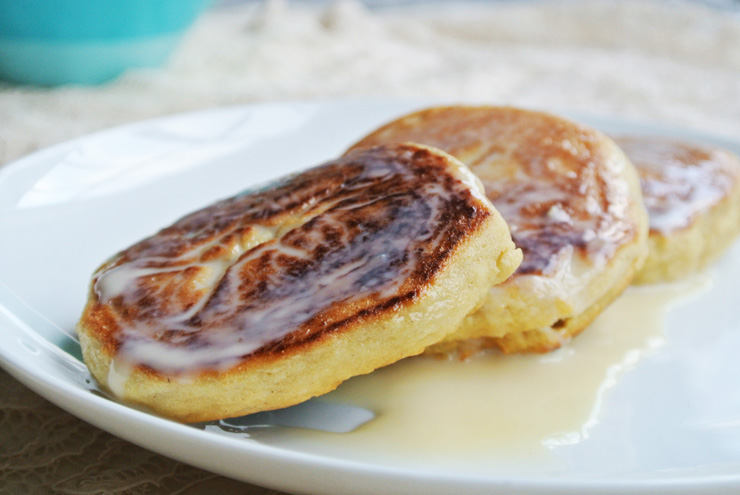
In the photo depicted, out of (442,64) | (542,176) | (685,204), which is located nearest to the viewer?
(542,176)

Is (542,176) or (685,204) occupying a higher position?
(542,176)

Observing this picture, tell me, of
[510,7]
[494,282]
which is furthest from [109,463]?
[510,7]

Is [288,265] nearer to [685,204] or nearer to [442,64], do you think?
[685,204]

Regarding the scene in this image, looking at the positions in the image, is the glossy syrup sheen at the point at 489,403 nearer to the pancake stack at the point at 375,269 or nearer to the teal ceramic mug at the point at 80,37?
the pancake stack at the point at 375,269

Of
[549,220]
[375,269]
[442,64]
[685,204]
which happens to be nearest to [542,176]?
[549,220]

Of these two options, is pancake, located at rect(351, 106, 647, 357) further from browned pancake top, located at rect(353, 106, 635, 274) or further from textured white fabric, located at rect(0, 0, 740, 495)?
textured white fabric, located at rect(0, 0, 740, 495)

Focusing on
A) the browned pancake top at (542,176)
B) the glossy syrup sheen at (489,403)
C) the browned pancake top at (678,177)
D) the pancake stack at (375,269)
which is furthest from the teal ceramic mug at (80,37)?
the glossy syrup sheen at (489,403)

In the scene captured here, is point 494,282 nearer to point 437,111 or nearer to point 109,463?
point 109,463
